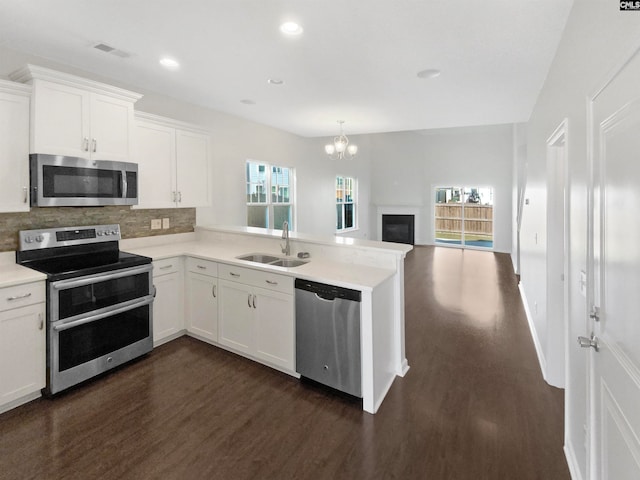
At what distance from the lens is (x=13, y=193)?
2.55 meters

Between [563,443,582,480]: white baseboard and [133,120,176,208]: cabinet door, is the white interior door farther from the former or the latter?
[133,120,176,208]: cabinet door

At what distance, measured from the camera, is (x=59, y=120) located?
2691 millimetres

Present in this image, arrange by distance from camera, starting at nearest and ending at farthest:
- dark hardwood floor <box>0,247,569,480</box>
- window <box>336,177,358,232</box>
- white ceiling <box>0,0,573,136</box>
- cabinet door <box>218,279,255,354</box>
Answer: dark hardwood floor <box>0,247,569,480</box>
white ceiling <box>0,0,573,136</box>
cabinet door <box>218,279,255,354</box>
window <box>336,177,358,232</box>

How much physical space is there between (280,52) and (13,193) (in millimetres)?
2377

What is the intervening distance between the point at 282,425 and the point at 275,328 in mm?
782

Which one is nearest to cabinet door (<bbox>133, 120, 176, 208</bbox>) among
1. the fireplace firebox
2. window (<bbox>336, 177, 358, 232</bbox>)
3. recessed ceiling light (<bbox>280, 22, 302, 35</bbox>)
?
recessed ceiling light (<bbox>280, 22, 302, 35</bbox>)

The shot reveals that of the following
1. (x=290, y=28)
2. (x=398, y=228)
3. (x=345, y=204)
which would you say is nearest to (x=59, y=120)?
(x=290, y=28)

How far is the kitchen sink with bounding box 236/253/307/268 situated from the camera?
3.33 metres

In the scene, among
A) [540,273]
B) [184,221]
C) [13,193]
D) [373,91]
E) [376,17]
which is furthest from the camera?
[184,221]

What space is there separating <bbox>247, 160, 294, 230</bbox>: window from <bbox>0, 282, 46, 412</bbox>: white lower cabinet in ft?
11.4

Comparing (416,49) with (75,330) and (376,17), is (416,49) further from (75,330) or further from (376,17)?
(75,330)

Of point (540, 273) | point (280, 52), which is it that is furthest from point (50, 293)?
point (540, 273)

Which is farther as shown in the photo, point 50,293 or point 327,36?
point 327,36

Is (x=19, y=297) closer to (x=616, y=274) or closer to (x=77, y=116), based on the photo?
(x=77, y=116)
